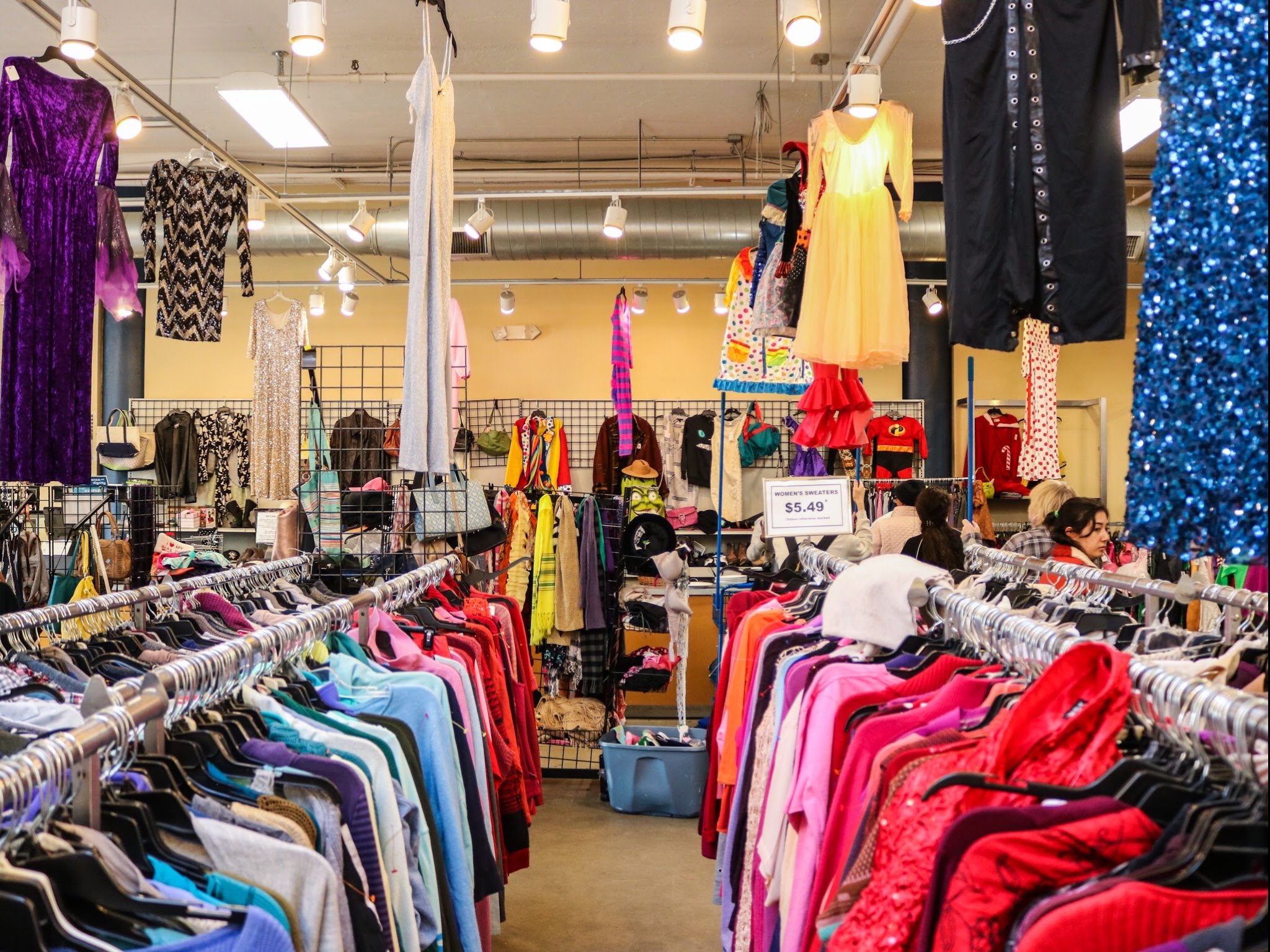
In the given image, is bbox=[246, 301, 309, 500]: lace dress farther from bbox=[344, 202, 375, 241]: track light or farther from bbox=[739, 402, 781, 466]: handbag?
bbox=[739, 402, 781, 466]: handbag

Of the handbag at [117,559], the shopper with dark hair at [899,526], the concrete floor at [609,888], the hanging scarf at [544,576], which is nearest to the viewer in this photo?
the concrete floor at [609,888]

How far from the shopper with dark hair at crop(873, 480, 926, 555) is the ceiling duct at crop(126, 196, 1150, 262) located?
103 inches

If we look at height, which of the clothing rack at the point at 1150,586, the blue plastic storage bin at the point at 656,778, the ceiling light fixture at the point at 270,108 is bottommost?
the blue plastic storage bin at the point at 656,778

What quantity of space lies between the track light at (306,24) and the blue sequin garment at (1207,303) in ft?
11.0

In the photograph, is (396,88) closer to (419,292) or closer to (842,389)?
(842,389)

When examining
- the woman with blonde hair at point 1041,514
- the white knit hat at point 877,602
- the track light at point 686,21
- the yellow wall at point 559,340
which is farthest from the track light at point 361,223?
the white knit hat at point 877,602

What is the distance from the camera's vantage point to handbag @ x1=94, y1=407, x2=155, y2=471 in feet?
29.4

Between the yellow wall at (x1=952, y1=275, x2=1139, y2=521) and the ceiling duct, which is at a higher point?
the ceiling duct

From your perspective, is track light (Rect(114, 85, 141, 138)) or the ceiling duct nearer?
track light (Rect(114, 85, 141, 138))

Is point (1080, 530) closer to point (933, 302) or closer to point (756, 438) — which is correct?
point (933, 302)

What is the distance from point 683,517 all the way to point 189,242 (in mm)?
4647

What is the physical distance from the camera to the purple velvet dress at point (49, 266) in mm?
3584

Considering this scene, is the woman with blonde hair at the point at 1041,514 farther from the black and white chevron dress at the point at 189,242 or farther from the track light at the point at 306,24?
the black and white chevron dress at the point at 189,242

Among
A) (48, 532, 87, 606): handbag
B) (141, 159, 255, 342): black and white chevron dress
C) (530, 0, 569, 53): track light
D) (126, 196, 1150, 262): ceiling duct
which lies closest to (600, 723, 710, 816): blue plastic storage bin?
(48, 532, 87, 606): handbag
